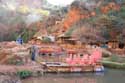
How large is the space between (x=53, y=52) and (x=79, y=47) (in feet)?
16.7

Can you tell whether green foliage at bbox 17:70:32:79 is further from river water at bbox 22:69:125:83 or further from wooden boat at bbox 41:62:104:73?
wooden boat at bbox 41:62:104:73

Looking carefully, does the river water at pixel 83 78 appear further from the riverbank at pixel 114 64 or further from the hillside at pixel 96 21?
the hillside at pixel 96 21

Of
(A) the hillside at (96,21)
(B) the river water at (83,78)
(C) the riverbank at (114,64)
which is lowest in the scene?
(B) the river water at (83,78)

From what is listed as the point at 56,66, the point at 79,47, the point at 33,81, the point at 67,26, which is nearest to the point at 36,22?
the point at 67,26

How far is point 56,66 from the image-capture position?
87.6 feet

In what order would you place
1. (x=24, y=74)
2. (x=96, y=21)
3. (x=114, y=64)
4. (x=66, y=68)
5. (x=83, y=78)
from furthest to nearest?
(x=96, y=21), (x=114, y=64), (x=66, y=68), (x=83, y=78), (x=24, y=74)

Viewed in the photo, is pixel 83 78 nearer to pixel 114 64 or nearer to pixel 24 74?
pixel 24 74

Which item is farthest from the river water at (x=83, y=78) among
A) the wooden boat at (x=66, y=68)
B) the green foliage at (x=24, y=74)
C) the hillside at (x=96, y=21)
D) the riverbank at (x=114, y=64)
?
the hillside at (x=96, y=21)

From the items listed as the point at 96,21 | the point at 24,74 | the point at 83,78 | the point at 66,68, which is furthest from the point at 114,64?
the point at 96,21

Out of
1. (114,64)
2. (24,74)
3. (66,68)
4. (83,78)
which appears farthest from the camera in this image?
(114,64)

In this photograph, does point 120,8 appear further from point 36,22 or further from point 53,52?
point 36,22

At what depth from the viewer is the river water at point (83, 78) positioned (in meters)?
22.9

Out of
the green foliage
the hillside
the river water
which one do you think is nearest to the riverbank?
the river water

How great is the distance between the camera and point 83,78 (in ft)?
80.2
